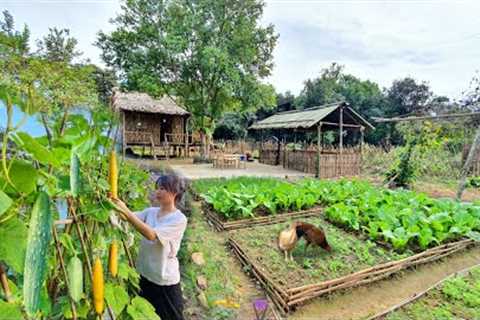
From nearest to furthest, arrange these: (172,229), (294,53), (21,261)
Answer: (21,261) < (172,229) < (294,53)

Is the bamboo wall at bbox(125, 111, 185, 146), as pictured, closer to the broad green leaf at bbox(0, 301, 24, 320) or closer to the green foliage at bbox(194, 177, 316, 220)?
the green foliage at bbox(194, 177, 316, 220)

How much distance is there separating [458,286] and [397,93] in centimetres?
2215

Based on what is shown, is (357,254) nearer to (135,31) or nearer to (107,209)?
(107,209)

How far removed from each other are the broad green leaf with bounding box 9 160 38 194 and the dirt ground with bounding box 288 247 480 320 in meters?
2.90

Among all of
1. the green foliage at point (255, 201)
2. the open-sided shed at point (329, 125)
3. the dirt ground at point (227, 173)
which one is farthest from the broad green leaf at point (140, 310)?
the open-sided shed at point (329, 125)

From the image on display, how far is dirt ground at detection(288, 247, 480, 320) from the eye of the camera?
9.61 feet

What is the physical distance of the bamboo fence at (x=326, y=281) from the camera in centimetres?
295

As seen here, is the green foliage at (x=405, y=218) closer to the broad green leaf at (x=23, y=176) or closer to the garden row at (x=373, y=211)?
the garden row at (x=373, y=211)

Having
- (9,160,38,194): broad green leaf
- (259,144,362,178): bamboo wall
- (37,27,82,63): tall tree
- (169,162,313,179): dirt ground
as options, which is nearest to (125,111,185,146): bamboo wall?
(37,27,82,63): tall tree

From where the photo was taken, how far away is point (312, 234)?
3990 millimetres

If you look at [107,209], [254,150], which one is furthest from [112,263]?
[254,150]

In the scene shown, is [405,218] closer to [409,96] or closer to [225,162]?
[225,162]

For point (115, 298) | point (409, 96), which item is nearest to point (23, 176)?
point (115, 298)

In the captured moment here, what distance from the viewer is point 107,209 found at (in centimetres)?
74
